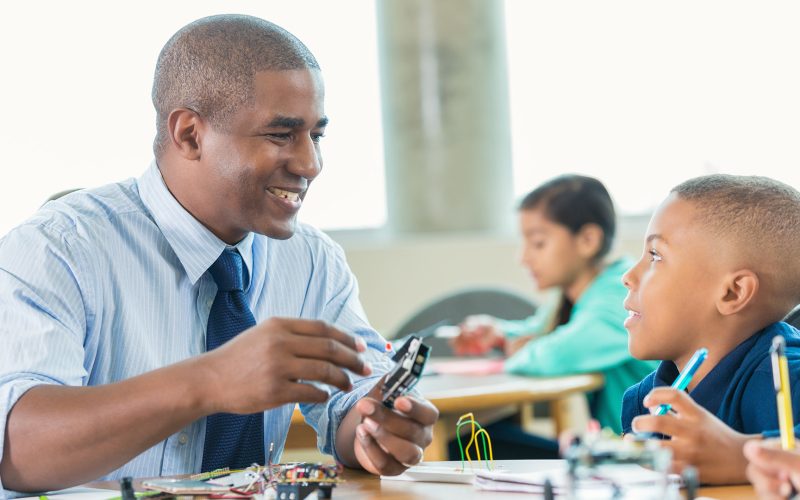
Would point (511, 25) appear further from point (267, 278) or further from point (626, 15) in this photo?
point (267, 278)

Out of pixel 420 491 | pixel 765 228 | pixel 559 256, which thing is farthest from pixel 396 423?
pixel 559 256

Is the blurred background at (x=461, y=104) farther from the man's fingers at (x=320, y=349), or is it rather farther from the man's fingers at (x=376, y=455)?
the man's fingers at (x=320, y=349)

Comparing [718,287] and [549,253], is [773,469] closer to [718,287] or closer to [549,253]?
[718,287]

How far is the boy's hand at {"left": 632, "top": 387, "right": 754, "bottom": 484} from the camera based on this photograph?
4.06ft

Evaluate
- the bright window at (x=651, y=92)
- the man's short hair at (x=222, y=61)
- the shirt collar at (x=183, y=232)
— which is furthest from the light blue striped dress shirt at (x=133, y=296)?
the bright window at (x=651, y=92)

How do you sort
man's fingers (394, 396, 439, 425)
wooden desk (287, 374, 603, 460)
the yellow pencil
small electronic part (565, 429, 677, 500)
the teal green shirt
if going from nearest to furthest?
small electronic part (565, 429, 677, 500) < the yellow pencil < man's fingers (394, 396, 439, 425) < wooden desk (287, 374, 603, 460) < the teal green shirt

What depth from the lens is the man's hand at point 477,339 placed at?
3.39 metres

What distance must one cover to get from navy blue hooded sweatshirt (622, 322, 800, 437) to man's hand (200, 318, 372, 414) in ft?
1.83

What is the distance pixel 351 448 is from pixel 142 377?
0.39 m

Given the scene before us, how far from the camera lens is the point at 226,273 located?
5.61ft

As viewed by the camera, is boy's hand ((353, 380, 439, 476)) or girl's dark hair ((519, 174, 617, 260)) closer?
boy's hand ((353, 380, 439, 476))

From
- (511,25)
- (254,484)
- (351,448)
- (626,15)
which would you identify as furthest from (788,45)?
(254,484)

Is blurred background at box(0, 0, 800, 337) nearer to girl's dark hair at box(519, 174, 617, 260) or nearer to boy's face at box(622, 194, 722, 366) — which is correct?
girl's dark hair at box(519, 174, 617, 260)

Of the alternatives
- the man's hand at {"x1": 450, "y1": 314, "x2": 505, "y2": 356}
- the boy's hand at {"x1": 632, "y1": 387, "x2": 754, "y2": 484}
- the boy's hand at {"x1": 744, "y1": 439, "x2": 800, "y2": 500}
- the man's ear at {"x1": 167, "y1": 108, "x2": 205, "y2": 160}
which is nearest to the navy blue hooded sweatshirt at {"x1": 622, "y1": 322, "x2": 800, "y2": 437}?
the boy's hand at {"x1": 632, "y1": 387, "x2": 754, "y2": 484}
